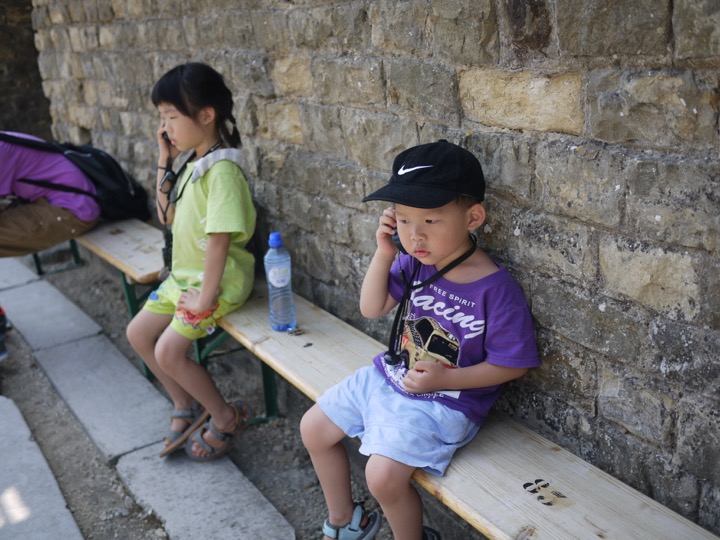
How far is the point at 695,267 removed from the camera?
1.78 m

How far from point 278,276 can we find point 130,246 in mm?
1663

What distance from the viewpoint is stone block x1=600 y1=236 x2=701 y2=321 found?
1.81 meters

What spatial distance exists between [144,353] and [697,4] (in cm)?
271

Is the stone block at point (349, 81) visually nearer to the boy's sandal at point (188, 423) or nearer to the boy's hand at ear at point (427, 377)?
the boy's hand at ear at point (427, 377)

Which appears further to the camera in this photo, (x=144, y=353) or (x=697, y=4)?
(x=144, y=353)

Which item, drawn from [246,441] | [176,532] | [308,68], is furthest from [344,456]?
[308,68]

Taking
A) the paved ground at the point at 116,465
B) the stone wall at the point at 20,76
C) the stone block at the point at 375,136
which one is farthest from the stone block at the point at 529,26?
the stone wall at the point at 20,76

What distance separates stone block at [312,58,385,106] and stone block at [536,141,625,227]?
0.81m

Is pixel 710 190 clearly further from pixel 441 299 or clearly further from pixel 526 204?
pixel 441 299

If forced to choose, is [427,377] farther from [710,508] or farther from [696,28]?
[696,28]

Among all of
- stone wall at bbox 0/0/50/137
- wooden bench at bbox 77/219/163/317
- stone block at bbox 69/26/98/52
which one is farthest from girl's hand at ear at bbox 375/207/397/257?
stone wall at bbox 0/0/50/137

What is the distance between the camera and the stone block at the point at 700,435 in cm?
184

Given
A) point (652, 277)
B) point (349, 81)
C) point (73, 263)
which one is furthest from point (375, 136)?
point (73, 263)

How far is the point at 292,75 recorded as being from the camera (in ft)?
10.5
